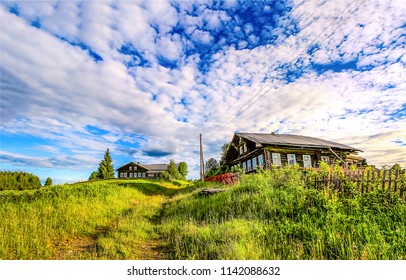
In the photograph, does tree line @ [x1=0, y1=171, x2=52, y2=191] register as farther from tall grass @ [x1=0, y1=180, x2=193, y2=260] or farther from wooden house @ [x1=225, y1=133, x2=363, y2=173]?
wooden house @ [x1=225, y1=133, x2=363, y2=173]

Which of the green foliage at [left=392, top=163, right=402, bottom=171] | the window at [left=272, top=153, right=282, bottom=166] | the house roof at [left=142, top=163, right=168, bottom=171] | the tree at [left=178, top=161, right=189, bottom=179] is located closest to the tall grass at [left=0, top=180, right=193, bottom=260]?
the green foliage at [left=392, top=163, right=402, bottom=171]

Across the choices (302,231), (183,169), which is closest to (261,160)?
(302,231)

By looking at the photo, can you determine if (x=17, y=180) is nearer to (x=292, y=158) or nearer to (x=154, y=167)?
(x=292, y=158)

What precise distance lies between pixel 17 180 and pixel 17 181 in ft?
0.57

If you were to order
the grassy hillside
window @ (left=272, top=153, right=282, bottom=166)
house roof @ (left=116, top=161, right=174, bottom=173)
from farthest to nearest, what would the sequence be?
house roof @ (left=116, top=161, right=174, bottom=173), window @ (left=272, top=153, right=282, bottom=166), the grassy hillside

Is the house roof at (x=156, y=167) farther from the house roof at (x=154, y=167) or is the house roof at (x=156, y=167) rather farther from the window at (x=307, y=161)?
the window at (x=307, y=161)

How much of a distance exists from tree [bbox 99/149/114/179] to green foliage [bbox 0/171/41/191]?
2482 centimetres

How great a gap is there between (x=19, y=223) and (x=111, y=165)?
56791 millimetres

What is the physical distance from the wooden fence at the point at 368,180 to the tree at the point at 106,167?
5697 centimetres

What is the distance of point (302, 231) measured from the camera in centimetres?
532

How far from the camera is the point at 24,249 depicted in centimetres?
490

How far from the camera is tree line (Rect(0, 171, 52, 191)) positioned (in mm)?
25881

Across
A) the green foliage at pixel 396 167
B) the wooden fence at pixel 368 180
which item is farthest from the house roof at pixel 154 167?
the green foliage at pixel 396 167

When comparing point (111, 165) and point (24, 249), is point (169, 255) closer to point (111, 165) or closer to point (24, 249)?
point (24, 249)
